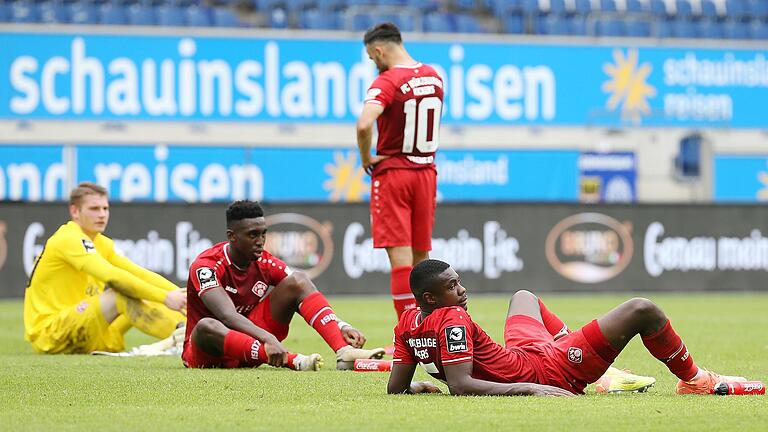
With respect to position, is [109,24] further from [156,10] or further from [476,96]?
[476,96]

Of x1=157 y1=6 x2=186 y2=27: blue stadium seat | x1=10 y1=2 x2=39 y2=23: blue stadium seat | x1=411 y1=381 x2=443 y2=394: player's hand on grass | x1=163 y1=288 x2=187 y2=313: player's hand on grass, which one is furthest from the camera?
x1=157 y1=6 x2=186 y2=27: blue stadium seat

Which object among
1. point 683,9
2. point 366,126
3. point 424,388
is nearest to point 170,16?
point 683,9

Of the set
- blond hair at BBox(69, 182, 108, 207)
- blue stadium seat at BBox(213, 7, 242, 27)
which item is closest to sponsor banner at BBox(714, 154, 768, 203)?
blue stadium seat at BBox(213, 7, 242, 27)

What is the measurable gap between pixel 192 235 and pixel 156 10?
716 cm

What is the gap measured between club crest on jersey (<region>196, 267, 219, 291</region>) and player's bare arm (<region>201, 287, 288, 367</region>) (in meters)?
0.03

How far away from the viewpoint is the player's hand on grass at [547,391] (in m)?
6.32

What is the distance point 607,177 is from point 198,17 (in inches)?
302

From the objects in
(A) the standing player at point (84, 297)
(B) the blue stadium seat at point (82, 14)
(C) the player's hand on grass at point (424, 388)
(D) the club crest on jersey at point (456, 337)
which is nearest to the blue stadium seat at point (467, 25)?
(B) the blue stadium seat at point (82, 14)

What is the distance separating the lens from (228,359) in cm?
816

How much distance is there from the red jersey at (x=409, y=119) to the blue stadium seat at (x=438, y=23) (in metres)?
15.7

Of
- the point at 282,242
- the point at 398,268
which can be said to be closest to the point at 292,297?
the point at 398,268

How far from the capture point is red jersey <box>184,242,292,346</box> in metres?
8.04

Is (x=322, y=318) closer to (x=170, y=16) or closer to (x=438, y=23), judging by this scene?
(x=170, y=16)

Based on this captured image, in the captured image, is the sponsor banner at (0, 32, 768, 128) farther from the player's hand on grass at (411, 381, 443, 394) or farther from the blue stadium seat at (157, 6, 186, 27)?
the player's hand on grass at (411, 381, 443, 394)
